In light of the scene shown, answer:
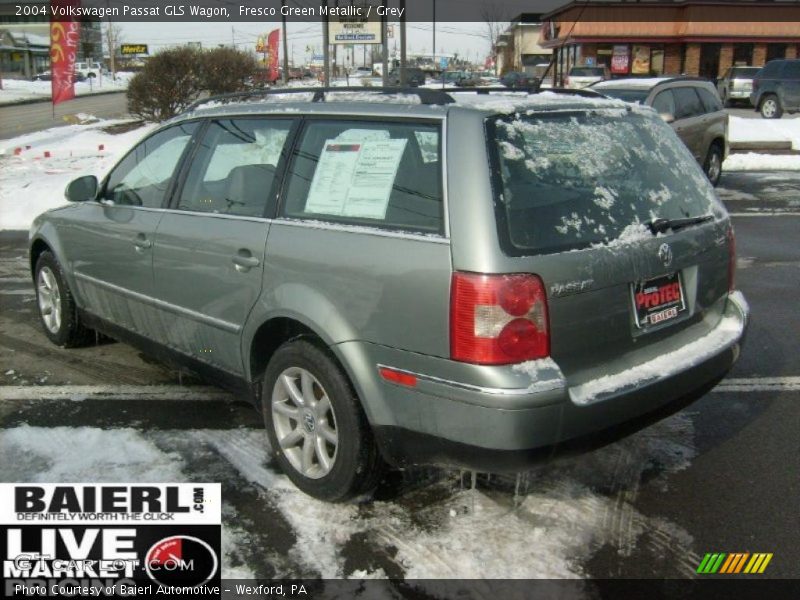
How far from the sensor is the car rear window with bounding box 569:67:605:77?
30.2 metres

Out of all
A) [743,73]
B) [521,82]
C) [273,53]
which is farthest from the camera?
[273,53]

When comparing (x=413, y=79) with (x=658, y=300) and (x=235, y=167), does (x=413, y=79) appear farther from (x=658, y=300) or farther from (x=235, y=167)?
(x=658, y=300)

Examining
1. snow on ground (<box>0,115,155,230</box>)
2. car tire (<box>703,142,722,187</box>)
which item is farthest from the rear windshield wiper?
car tire (<box>703,142,722,187</box>)

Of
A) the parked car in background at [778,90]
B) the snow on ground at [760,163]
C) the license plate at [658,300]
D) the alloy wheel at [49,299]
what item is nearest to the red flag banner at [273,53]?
the parked car in background at [778,90]

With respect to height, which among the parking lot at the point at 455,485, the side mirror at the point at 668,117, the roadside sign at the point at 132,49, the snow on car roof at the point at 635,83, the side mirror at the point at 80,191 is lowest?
the parking lot at the point at 455,485

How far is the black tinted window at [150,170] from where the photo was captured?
13.9 ft

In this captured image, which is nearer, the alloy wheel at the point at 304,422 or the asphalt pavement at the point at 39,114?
the alloy wheel at the point at 304,422

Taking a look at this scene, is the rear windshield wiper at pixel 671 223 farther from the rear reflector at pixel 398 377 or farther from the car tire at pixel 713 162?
the car tire at pixel 713 162

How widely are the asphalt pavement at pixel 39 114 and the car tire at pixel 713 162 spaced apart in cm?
1799

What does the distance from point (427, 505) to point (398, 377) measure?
2.41ft

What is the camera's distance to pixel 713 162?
12172mm

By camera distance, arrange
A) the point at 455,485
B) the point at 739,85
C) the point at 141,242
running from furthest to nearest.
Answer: the point at 739,85 < the point at 141,242 < the point at 455,485

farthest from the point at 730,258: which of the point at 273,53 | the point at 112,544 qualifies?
the point at 273,53

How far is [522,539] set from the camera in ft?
9.91
